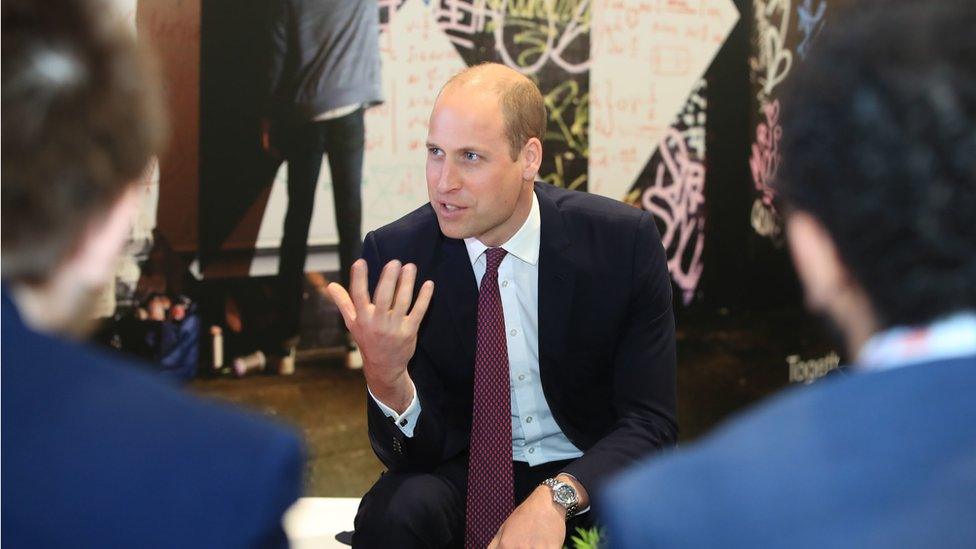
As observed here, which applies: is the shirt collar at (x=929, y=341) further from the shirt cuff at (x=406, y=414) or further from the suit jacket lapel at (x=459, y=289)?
the suit jacket lapel at (x=459, y=289)

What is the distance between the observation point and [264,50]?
298cm

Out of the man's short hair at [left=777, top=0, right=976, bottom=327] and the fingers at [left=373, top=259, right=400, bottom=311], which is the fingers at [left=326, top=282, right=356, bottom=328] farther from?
the man's short hair at [left=777, top=0, right=976, bottom=327]

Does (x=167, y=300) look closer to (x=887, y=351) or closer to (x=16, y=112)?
(x=16, y=112)

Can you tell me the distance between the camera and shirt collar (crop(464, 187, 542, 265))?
82.2 inches

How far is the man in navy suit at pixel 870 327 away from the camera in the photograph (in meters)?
0.56

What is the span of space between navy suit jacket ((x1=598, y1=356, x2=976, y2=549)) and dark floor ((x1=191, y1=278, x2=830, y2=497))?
8.53 ft

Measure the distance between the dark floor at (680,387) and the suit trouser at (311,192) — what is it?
12cm

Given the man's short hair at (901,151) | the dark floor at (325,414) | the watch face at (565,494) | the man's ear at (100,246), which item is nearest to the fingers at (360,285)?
the watch face at (565,494)

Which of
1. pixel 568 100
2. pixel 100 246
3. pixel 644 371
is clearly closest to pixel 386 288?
pixel 644 371

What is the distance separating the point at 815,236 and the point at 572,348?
136 cm

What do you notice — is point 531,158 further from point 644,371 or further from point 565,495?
point 565,495

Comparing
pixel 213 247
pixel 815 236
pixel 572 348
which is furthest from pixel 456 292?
pixel 815 236

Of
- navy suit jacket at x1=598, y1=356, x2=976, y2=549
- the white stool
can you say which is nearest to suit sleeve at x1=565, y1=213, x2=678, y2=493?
the white stool

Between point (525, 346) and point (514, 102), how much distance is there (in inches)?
20.4
